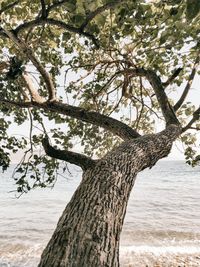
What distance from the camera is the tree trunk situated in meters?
1.95

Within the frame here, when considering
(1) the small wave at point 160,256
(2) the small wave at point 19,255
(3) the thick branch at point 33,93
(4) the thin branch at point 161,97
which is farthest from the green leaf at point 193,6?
(2) the small wave at point 19,255

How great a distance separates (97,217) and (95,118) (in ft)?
10.2

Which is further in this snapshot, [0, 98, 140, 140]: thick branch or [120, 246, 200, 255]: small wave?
[120, 246, 200, 255]: small wave

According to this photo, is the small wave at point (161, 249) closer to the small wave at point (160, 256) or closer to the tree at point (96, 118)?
the small wave at point (160, 256)

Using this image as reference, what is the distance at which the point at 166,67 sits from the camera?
279 inches

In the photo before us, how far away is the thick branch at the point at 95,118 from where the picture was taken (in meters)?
4.78

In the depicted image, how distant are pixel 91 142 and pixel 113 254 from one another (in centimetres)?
706


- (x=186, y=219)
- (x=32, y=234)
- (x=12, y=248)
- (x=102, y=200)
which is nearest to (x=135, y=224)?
(x=186, y=219)

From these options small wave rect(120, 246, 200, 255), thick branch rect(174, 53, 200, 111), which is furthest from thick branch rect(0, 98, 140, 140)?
small wave rect(120, 246, 200, 255)

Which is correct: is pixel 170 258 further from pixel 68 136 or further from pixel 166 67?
pixel 166 67

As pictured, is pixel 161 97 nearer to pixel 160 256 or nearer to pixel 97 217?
pixel 97 217

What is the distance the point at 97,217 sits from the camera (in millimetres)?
2303

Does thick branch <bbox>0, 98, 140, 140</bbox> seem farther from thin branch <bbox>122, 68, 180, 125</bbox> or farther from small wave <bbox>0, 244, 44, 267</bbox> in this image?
small wave <bbox>0, 244, 44, 267</bbox>

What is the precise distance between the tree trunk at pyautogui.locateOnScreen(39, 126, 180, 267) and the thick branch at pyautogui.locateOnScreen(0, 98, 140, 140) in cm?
120
